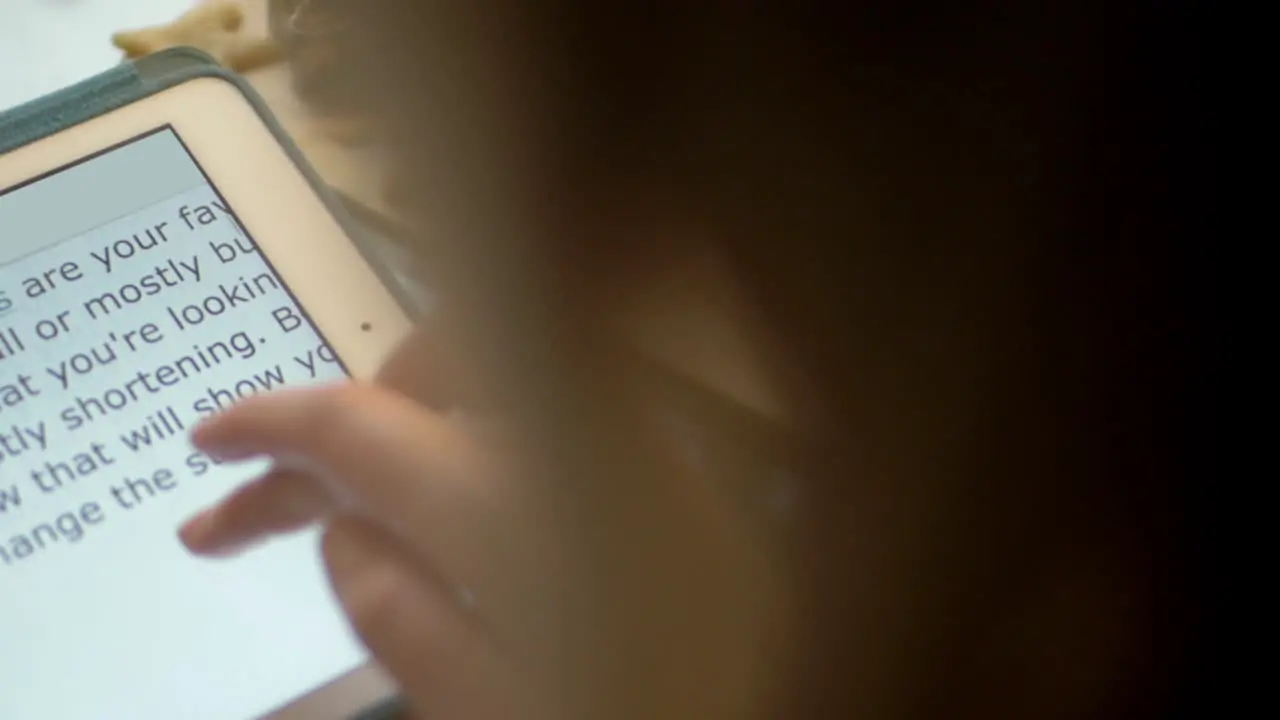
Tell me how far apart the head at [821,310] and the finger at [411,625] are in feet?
0.12

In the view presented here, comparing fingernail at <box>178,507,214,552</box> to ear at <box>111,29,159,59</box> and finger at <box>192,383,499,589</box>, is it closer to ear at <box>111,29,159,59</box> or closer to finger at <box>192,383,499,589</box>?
finger at <box>192,383,499,589</box>

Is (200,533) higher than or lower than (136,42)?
lower

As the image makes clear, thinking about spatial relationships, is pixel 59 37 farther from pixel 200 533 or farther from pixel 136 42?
pixel 200 533

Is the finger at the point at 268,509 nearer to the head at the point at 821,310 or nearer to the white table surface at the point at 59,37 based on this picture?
the head at the point at 821,310

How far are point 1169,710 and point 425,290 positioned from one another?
12 cm

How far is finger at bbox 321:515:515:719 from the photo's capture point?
0.58 feet

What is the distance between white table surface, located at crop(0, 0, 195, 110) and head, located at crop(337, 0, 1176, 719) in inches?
8.4

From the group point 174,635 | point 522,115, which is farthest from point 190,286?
point 522,115

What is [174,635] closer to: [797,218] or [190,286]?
[190,286]

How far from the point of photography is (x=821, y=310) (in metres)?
0.12

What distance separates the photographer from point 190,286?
28 centimetres

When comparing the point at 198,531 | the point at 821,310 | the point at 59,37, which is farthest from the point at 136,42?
the point at 821,310

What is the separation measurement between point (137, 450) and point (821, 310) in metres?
0.19

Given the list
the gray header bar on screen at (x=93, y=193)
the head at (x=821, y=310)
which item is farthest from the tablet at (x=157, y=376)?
the head at (x=821, y=310)
